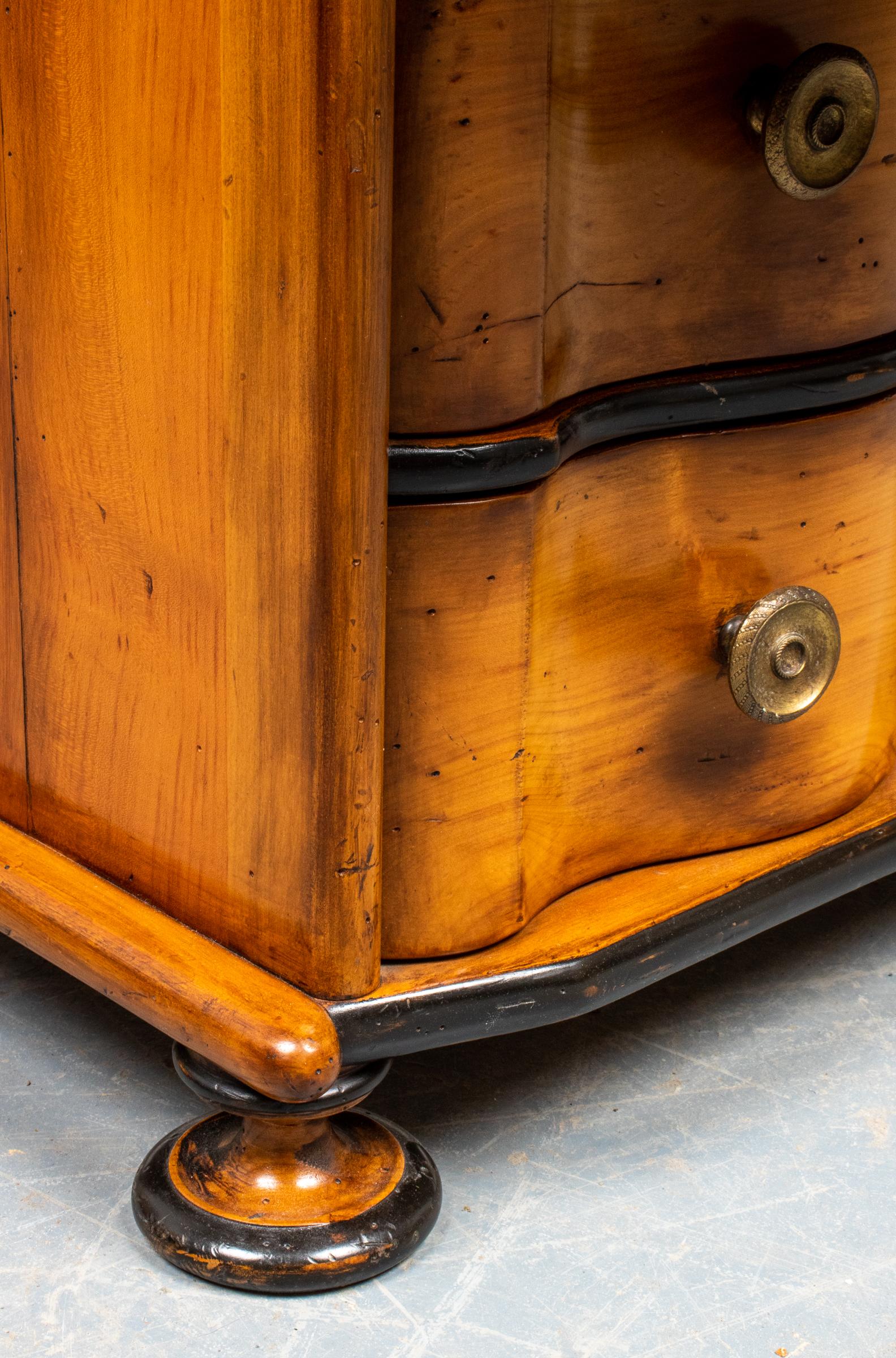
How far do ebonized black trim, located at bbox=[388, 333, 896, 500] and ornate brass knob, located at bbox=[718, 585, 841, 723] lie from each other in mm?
117

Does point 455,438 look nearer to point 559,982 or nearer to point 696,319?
point 696,319

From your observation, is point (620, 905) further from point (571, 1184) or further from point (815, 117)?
point (815, 117)

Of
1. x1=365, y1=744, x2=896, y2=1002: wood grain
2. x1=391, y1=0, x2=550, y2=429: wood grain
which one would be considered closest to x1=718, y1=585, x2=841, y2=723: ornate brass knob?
x1=365, y1=744, x2=896, y2=1002: wood grain

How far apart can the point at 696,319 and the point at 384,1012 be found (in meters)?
0.44

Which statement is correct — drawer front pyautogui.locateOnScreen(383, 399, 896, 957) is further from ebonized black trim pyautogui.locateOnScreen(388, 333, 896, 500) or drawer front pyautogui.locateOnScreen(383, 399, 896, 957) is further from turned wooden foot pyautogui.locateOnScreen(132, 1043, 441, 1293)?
turned wooden foot pyautogui.locateOnScreen(132, 1043, 441, 1293)

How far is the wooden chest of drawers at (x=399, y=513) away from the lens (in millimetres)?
851

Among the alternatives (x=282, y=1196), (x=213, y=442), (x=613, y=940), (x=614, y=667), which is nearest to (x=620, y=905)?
(x=613, y=940)

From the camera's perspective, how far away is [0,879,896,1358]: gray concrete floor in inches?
36.5

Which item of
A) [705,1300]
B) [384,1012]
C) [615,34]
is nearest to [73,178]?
[615,34]

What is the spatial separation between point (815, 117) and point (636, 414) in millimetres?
187

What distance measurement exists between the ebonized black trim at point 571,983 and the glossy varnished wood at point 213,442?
0.03m

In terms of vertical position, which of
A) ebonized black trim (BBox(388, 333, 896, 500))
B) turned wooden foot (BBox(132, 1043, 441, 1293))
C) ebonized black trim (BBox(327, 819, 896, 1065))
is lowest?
turned wooden foot (BBox(132, 1043, 441, 1293))

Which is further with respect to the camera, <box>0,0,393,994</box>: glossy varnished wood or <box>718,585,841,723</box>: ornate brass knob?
<box>718,585,841,723</box>: ornate brass knob

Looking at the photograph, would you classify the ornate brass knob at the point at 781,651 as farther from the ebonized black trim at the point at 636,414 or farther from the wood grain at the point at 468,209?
the wood grain at the point at 468,209
